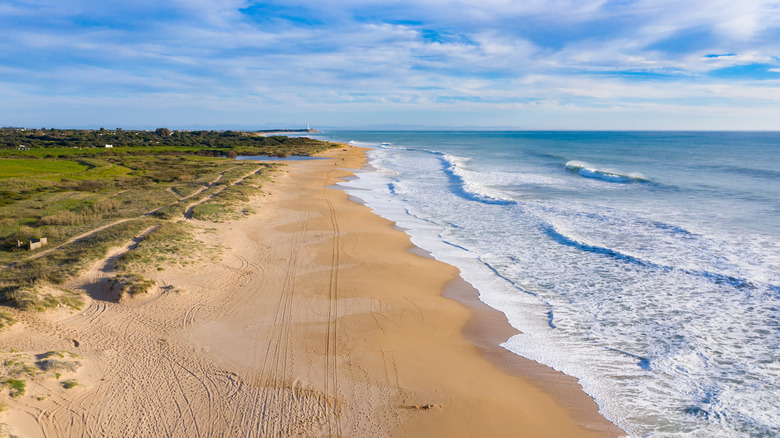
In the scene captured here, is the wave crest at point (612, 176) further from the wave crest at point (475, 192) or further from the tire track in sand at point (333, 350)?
the tire track in sand at point (333, 350)

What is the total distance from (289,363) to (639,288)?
32.6ft

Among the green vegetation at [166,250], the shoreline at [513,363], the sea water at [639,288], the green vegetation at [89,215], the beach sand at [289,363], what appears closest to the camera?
the beach sand at [289,363]

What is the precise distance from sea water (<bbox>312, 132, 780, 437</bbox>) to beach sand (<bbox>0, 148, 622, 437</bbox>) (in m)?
0.97

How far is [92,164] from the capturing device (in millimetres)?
35688

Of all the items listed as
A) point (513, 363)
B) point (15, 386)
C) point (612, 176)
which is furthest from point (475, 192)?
point (15, 386)

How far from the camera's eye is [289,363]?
8.12 metres

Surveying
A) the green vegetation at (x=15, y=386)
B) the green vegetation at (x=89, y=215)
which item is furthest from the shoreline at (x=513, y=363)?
the green vegetation at (x=89, y=215)

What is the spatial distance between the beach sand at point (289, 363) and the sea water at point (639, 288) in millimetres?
969

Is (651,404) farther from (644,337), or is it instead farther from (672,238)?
(672,238)

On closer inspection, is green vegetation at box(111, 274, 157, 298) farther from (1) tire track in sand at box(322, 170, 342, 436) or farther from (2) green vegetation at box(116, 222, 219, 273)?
(1) tire track in sand at box(322, 170, 342, 436)

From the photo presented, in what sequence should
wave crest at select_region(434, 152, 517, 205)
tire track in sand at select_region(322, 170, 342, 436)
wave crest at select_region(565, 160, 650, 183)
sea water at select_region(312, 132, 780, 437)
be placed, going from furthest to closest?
wave crest at select_region(565, 160, 650, 183)
wave crest at select_region(434, 152, 517, 205)
sea water at select_region(312, 132, 780, 437)
tire track in sand at select_region(322, 170, 342, 436)

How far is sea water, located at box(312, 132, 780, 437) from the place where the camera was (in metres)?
7.40

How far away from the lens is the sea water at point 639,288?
24.3ft

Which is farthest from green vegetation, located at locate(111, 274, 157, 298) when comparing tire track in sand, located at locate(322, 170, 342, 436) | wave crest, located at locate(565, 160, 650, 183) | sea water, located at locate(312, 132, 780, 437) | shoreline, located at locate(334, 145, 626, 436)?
wave crest, located at locate(565, 160, 650, 183)
